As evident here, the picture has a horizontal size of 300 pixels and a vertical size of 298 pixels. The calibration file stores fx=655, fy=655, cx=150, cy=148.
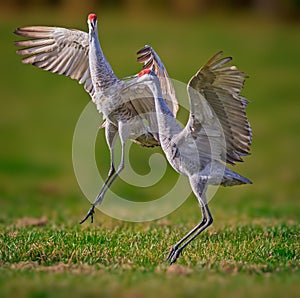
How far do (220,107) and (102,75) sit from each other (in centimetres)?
222

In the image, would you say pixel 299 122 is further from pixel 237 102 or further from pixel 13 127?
pixel 237 102

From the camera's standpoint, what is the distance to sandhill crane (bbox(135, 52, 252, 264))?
593 cm

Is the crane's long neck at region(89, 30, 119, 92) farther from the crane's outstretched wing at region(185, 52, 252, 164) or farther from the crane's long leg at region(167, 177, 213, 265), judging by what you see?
the crane's long leg at region(167, 177, 213, 265)

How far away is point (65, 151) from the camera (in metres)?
20.0

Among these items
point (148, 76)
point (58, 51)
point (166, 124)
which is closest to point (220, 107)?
point (166, 124)

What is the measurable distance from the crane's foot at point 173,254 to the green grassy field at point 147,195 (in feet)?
0.28

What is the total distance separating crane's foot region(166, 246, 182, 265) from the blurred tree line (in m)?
32.0

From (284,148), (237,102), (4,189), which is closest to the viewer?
(237,102)

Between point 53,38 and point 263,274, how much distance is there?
4825 millimetres

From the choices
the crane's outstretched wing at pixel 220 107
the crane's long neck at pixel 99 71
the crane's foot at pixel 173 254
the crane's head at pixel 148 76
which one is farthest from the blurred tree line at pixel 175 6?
the crane's foot at pixel 173 254

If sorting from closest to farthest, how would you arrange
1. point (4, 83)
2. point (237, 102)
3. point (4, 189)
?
point (237, 102) → point (4, 189) → point (4, 83)

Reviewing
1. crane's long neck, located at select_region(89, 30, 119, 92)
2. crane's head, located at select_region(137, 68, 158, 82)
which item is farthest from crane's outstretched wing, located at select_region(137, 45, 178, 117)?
crane's head, located at select_region(137, 68, 158, 82)

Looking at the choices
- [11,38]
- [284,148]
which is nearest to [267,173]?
[284,148]

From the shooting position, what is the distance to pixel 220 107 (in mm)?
6109
